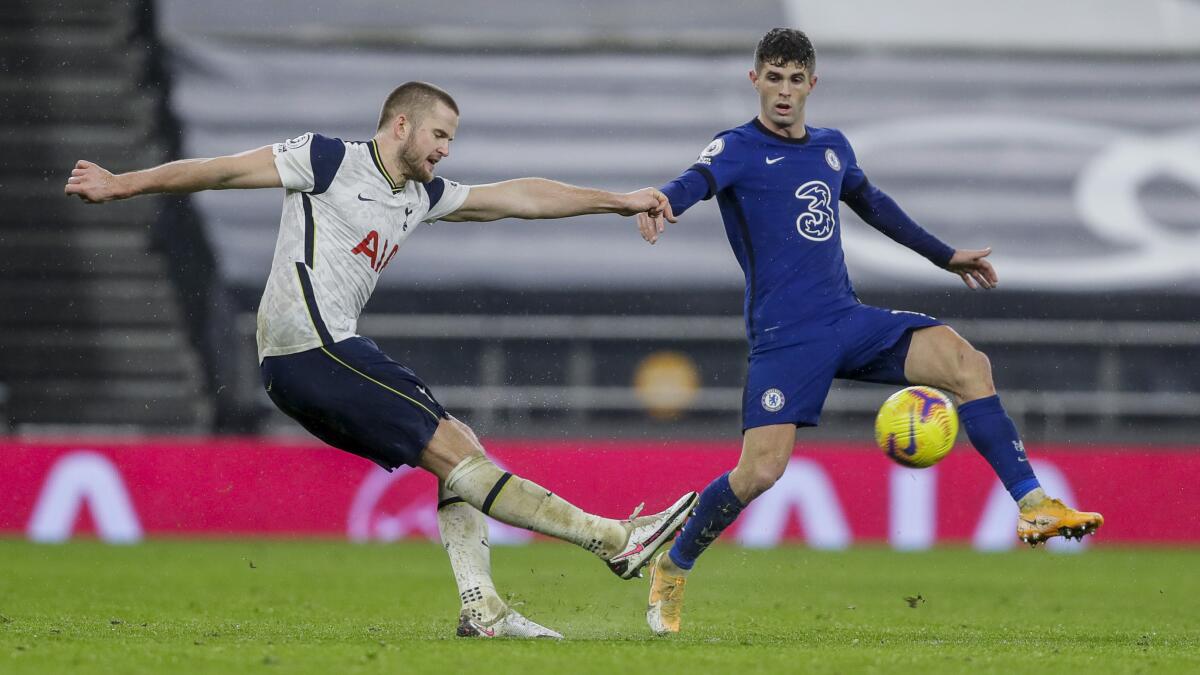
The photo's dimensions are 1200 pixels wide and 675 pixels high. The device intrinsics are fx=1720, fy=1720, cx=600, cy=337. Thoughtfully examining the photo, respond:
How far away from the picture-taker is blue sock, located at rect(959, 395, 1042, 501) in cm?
648

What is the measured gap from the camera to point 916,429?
680 centimetres

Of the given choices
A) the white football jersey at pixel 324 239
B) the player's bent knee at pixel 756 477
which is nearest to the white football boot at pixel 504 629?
the player's bent knee at pixel 756 477

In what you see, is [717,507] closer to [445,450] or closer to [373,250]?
[445,450]

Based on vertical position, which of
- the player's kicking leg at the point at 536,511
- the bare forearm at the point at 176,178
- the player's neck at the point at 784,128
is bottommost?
the player's kicking leg at the point at 536,511

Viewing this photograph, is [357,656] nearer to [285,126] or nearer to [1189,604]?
[1189,604]

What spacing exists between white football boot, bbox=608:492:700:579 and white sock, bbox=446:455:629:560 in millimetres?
43

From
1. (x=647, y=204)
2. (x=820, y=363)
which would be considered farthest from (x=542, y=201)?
(x=820, y=363)

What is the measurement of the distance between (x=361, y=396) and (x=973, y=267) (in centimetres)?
290

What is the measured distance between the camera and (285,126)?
18.6 meters

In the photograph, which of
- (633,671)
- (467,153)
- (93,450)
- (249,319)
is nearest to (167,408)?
(249,319)

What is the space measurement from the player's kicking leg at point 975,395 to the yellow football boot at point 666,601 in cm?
123

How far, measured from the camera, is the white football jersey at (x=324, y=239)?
6.01m

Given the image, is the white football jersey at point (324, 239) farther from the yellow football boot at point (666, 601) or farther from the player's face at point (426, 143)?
the yellow football boot at point (666, 601)

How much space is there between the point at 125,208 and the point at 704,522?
11.6m
